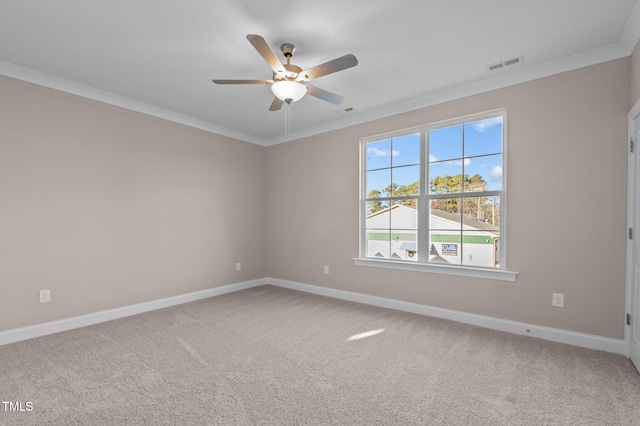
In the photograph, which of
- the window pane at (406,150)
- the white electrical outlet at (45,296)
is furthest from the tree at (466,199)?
the white electrical outlet at (45,296)

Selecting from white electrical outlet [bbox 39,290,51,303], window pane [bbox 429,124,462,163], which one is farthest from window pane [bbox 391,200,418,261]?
white electrical outlet [bbox 39,290,51,303]

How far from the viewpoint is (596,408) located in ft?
5.91

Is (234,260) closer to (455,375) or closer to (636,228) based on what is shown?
(455,375)

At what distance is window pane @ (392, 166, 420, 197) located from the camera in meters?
3.73

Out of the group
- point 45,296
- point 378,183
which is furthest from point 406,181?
point 45,296

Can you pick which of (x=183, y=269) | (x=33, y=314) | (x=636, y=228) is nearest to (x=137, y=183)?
(x=183, y=269)

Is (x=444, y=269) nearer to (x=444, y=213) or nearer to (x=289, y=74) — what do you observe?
(x=444, y=213)

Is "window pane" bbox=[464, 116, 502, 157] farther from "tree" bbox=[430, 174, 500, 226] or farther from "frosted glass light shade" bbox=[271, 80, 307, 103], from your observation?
"frosted glass light shade" bbox=[271, 80, 307, 103]

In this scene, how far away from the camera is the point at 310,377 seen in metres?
2.16

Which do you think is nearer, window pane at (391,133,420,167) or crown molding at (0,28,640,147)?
crown molding at (0,28,640,147)

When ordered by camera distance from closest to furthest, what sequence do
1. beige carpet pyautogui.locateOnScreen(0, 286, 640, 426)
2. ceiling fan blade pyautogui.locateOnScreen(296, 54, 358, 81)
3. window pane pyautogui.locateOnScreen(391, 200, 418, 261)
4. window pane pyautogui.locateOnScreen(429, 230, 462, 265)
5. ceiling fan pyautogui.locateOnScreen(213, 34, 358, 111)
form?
beige carpet pyautogui.locateOnScreen(0, 286, 640, 426) < ceiling fan blade pyautogui.locateOnScreen(296, 54, 358, 81) < ceiling fan pyautogui.locateOnScreen(213, 34, 358, 111) < window pane pyautogui.locateOnScreen(429, 230, 462, 265) < window pane pyautogui.locateOnScreen(391, 200, 418, 261)

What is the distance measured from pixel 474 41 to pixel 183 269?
13.8ft

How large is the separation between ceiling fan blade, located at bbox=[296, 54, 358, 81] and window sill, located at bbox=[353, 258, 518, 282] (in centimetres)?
244

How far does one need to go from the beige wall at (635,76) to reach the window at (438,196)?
3.02 ft
